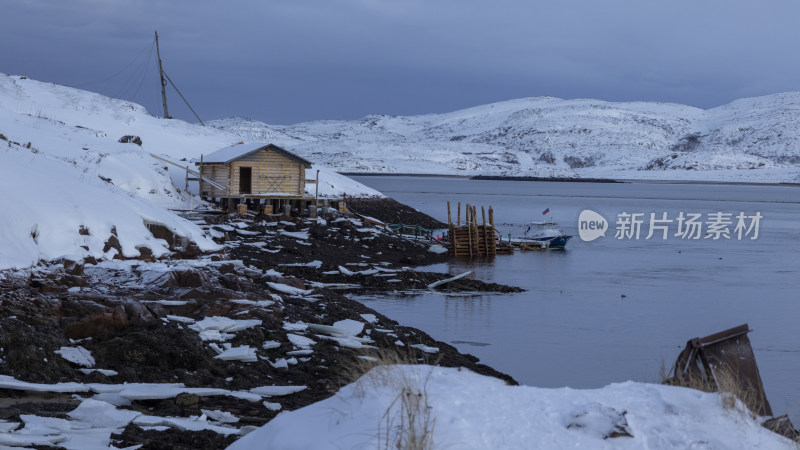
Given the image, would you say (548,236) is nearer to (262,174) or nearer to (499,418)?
(262,174)

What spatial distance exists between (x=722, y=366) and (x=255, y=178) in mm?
33229

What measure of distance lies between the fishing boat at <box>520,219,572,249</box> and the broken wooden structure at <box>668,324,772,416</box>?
117 ft

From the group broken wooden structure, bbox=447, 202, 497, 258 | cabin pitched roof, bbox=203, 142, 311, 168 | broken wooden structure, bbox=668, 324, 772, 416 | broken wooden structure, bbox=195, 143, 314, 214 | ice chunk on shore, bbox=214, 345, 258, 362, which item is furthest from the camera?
cabin pitched roof, bbox=203, 142, 311, 168

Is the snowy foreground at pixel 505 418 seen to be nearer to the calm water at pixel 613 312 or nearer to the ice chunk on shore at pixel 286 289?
the calm water at pixel 613 312

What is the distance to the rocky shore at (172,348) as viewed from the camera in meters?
8.25

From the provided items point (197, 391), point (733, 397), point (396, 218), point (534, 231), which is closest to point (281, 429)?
point (733, 397)

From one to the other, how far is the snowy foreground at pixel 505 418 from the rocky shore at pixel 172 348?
1151 millimetres

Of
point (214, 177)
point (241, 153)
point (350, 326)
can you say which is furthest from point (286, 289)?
point (214, 177)

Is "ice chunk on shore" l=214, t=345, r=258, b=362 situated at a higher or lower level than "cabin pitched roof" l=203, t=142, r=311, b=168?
lower

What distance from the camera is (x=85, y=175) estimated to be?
18734mm

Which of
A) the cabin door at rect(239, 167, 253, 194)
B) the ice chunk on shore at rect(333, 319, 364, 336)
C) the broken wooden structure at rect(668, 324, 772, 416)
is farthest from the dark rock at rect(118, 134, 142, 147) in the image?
the broken wooden structure at rect(668, 324, 772, 416)

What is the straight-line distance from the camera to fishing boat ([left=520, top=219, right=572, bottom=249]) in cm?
4369

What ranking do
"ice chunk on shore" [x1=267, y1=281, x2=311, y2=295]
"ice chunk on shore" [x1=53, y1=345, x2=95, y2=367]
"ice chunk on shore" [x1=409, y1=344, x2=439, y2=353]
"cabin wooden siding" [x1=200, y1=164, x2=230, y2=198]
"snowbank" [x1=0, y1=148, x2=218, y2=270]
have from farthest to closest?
"cabin wooden siding" [x1=200, y1=164, x2=230, y2=198] → "ice chunk on shore" [x1=267, y1=281, x2=311, y2=295] → "ice chunk on shore" [x1=409, y1=344, x2=439, y2=353] → "snowbank" [x1=0, y1=148, x2=218, y2=270] → "ice chunk on shore" [x1=53, y1=345, x2=95, y2=367]

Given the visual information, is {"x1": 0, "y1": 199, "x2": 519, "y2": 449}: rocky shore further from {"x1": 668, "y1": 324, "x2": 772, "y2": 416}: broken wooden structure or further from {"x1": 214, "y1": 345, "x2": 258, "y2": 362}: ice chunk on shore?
{"x1": 668, "y1": 324, "x2": 772, "y2": 416}: broken wooden structure
